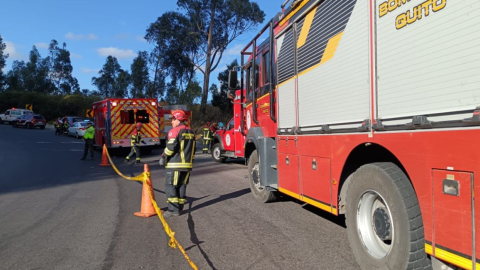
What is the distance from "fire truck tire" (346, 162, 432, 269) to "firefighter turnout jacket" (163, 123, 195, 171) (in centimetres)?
320

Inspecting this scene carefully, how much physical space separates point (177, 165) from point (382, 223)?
3.75m

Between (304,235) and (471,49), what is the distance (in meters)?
3.42

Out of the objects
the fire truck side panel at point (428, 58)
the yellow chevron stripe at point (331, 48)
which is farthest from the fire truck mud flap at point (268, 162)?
the fire truck side panel at point (428, 58)

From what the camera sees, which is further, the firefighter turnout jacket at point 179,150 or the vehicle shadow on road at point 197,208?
the firefighter turnout jacket at point 179,150

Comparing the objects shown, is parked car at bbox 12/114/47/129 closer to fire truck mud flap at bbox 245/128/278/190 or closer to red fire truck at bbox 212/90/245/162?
red fire truck at bbox 212/90/245/162

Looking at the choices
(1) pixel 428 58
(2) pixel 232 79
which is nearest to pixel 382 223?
(1) pixel 428 58

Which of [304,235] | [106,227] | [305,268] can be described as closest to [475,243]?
[305,268]

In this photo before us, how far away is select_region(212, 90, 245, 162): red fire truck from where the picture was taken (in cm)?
1317

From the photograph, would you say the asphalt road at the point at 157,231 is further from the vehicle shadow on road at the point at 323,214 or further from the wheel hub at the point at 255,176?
the wheel hub at the point at 255,176

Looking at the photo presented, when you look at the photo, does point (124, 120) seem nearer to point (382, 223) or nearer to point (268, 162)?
point (268, 162)

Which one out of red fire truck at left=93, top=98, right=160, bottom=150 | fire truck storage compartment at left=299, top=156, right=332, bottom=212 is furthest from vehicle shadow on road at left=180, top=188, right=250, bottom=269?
red fire truck at left=93, top=98, right=160, bottom=150

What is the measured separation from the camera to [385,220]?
11.6 feet

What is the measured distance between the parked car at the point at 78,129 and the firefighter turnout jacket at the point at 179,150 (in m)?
26.7

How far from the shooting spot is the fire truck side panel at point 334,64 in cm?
384
